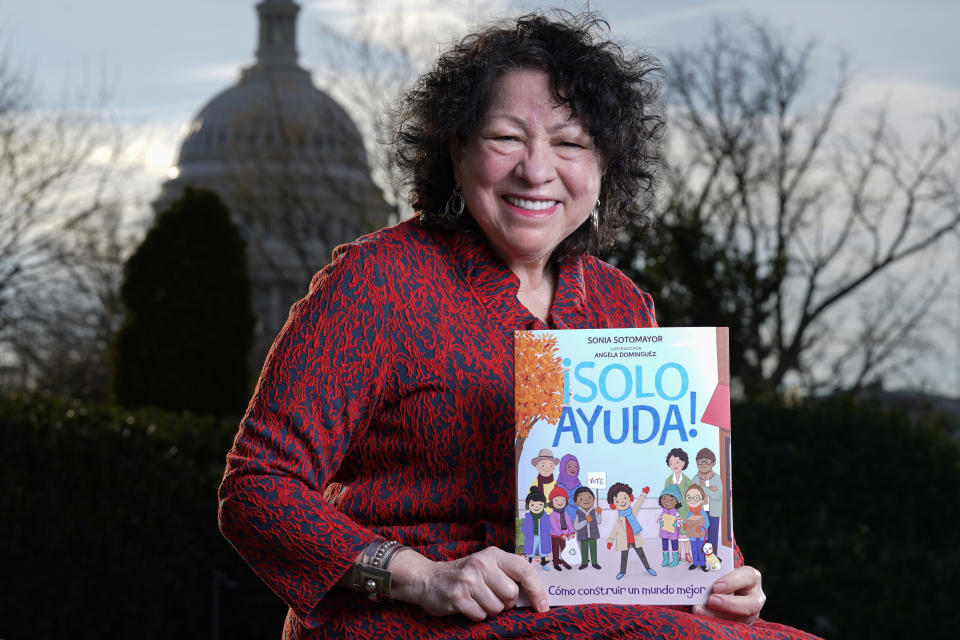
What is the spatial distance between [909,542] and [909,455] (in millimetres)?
525

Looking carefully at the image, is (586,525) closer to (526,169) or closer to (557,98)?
(526,169)

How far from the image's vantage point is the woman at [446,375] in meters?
1.90

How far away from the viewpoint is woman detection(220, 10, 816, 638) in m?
1.90

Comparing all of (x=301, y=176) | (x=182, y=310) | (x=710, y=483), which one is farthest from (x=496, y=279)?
(x=301, y=176)

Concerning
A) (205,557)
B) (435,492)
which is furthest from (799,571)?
(435,492)

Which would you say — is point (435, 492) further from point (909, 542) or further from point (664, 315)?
point (664, 315)

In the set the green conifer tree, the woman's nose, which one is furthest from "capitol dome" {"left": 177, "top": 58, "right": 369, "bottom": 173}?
the woman's nose

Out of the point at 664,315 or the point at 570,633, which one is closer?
the point at 570,633

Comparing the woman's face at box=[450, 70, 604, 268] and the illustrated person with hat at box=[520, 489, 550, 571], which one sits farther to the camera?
the woman's face at box=[450, 70, 604, 268]

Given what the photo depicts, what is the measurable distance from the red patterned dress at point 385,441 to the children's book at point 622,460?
0.25 feet

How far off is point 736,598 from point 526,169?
2.68 feet

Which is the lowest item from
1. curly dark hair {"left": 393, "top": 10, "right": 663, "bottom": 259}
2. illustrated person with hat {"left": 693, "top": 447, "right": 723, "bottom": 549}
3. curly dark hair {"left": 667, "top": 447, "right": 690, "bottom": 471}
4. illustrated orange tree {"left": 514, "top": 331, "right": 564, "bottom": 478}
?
illustrated person with hat {"left": 693, "top": 447, "right": 723, "bottom": 549}

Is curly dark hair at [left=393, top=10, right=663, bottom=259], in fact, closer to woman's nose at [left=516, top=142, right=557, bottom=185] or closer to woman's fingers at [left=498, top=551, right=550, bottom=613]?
woman's nose at [left=516, top=142, right=557, bottom=185]

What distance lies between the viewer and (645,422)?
1.87m
